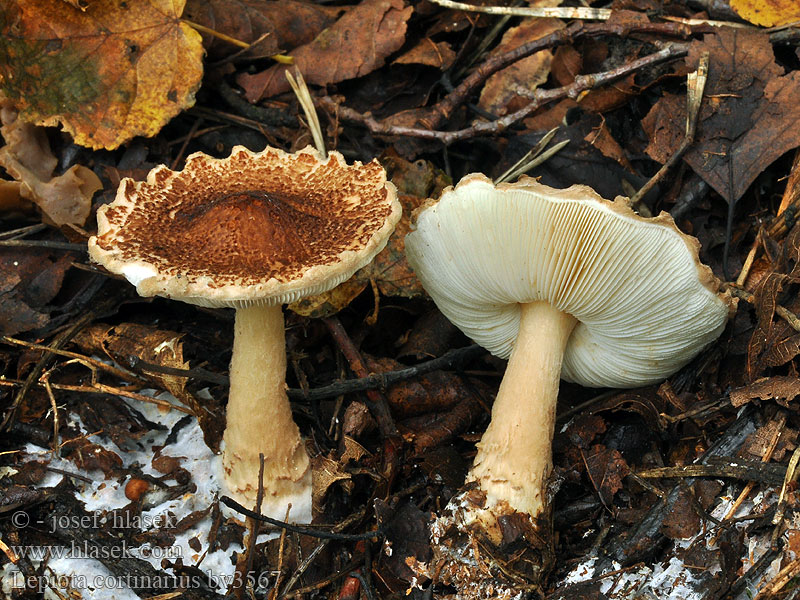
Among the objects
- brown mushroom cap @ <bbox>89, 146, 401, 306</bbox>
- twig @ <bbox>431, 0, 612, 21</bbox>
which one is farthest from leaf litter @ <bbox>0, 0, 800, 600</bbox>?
brown mushroom cap @ <bbox>89, 146, 401, 306</bbox>

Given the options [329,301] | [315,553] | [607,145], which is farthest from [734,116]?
[315,553]

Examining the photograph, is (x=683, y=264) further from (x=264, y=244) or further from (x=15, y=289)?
(x=15, y=289)

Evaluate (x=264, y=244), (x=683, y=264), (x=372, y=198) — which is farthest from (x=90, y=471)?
(x=683, y=264)

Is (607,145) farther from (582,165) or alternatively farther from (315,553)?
(315,553)

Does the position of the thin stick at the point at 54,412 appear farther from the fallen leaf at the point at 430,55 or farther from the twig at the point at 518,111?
the fallen leaf at the point at 430,55

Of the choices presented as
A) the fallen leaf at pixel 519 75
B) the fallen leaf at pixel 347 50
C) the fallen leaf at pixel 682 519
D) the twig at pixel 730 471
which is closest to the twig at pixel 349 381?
the twig at pixel 730 471
